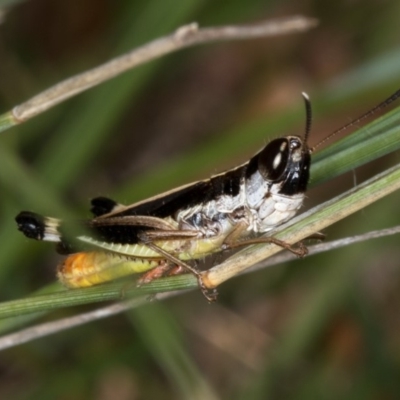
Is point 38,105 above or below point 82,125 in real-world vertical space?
below

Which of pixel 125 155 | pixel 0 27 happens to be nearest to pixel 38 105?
pixel 0 27

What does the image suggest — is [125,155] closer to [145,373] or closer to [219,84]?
[219,84]

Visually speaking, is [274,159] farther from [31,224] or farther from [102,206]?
[31,224]

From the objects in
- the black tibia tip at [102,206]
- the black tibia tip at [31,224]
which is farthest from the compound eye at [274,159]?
the black tibia tip at [31,224]

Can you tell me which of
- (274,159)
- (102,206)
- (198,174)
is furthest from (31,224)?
(198,174)

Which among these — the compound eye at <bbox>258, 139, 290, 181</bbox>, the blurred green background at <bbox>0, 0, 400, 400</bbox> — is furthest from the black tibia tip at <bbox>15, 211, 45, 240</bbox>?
the compound eye at <bbox>258, 139, 290, 181</bbox>

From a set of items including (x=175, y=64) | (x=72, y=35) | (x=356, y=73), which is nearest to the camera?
(x=356, y=73)

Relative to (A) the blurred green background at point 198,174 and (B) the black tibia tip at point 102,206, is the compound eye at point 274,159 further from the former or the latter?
(B) the black tibia tip at point 102,206
